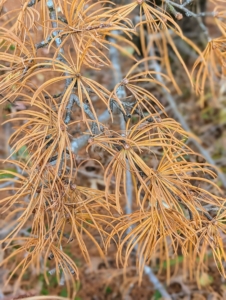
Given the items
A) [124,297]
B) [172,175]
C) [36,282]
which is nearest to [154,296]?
[124,297]

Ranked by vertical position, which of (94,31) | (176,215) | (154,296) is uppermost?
(94,31)

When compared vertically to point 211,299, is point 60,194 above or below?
above

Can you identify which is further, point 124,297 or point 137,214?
point 124,297

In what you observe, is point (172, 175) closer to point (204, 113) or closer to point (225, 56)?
point (225, 56)

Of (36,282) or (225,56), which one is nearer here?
(225,56)

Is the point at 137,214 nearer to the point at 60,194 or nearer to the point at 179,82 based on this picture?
the point at 60,194

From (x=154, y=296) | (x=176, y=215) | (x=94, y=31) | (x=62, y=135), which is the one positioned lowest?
(x=154, y=296)

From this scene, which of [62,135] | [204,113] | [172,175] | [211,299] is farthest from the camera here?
[204,113]

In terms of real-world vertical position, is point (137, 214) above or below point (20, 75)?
below

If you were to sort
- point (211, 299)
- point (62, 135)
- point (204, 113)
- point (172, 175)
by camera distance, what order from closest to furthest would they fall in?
1. point (62, 135)
2. point (172, 175)
3. point (211, 299)
4. point (204, 113)

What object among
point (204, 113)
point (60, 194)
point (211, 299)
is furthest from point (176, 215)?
point (204, 113)
